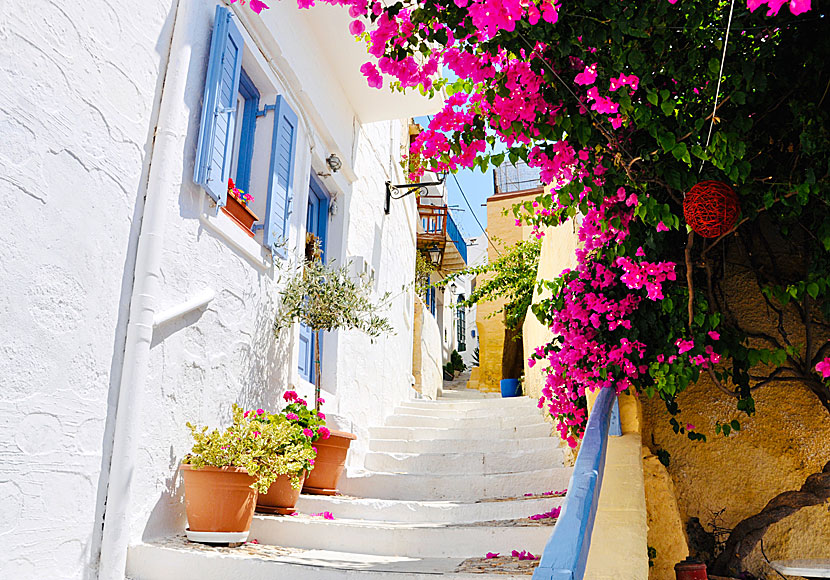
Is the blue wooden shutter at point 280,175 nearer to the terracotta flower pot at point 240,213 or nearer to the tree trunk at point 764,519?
the terracotta flower pot at point 240,213

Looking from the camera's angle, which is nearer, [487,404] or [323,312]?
[323,312]

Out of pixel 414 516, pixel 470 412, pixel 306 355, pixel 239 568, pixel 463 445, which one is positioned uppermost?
pixel 306 355

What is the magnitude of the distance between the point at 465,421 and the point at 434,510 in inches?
93.6

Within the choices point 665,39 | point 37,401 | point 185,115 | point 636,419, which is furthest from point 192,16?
point 636,419

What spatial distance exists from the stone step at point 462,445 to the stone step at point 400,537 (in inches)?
66.8

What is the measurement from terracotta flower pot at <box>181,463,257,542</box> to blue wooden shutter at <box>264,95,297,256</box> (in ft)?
5.69

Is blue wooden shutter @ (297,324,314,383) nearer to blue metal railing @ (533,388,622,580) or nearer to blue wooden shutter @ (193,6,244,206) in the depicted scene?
blue wooden shutter @ (193,6,244,206)

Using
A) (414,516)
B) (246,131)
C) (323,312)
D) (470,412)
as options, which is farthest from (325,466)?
(470,412)

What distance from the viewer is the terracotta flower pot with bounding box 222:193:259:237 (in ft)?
13.5

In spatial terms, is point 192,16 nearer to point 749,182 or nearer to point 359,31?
point 359,31

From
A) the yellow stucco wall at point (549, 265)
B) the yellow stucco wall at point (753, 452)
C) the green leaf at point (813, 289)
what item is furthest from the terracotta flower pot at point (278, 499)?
the green leaf at point (813, 289)

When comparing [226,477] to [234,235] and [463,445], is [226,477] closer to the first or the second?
[234,235]

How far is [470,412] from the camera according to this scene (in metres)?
6.95

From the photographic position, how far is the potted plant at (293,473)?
3.89 metres
